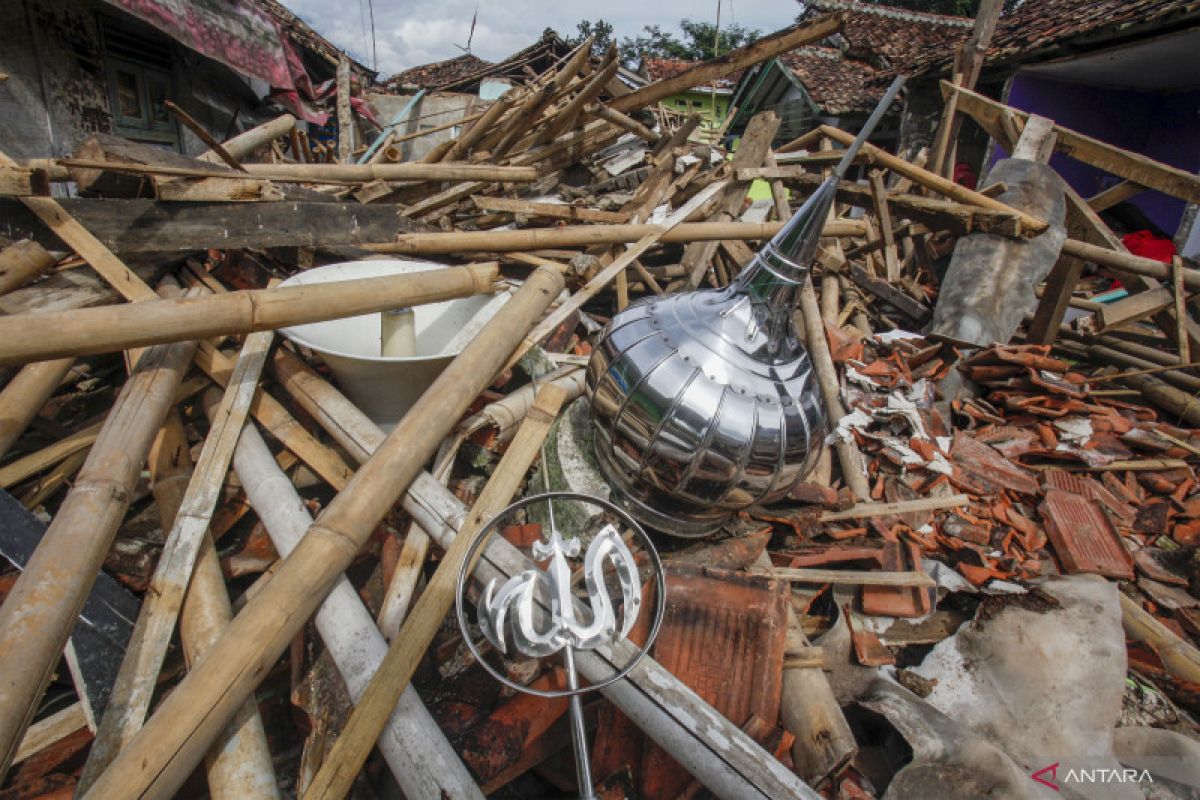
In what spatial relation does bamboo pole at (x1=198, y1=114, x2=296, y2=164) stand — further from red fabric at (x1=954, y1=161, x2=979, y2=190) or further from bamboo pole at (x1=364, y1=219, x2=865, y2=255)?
red fabric at (x1=954, y1=161, x2=979, y2=190)

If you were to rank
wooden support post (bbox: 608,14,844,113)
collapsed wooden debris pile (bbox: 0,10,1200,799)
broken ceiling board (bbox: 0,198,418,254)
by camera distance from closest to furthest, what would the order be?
1. collapsed wooden debris pile (bbox: 0,10,1200,799)
2. broken ceiling board (bbox: 0,198,418,254)
3. wooden support post (bbox: 608,14,844,113)

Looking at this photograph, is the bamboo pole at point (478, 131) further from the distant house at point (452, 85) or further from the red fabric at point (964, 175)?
the red fabric at point (964, 175)

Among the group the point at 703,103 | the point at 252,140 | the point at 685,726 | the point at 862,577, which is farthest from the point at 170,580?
the point at 703,103

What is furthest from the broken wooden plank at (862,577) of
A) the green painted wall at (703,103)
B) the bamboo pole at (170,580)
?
the green painted wall at (703,103)

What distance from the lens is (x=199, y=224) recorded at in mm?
2311

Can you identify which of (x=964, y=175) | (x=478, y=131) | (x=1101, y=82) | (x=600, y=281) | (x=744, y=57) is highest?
(x=1101, y=82)

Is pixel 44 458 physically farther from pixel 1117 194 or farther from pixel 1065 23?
pixel 1065 23

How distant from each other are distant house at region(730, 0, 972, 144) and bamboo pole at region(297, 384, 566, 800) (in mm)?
13824

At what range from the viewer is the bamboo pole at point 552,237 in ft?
9.18

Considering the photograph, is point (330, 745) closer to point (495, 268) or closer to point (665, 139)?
point (495, 268)

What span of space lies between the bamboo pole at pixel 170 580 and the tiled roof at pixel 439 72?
1894 cm

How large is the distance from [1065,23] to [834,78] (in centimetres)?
812

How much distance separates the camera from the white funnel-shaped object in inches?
78.4

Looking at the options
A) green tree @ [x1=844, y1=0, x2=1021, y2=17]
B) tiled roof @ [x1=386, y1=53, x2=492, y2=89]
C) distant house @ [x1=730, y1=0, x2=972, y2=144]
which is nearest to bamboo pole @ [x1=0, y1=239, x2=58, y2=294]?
distant house @ [x1=730, y1=0, x2=972, y2=144]
